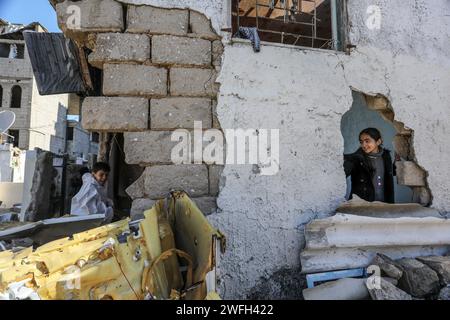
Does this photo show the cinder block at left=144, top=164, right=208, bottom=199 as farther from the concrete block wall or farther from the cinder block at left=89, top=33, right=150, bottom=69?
the cinder block at left=89, top=33, right=150, bottom=69

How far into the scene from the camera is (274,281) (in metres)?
2.79

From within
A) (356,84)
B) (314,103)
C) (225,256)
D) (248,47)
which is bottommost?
(225,256)

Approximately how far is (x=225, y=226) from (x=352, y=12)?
249 cm

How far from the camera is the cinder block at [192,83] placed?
284 cm

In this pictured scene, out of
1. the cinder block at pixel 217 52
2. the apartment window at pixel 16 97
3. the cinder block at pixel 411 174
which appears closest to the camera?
the cinder block at pixel 217 52

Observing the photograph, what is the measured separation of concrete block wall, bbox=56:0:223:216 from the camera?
8.95ft

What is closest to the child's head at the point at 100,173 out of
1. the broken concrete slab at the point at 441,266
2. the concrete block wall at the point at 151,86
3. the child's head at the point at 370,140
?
the concrete block wall at the point at 151,86

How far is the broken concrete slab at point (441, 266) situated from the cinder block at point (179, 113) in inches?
87.8

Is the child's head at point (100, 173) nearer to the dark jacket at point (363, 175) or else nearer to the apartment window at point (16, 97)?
the dark jacket at point (363, 175)

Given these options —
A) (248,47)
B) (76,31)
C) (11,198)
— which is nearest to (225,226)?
(248,47)

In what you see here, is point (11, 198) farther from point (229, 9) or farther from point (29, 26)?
point (229, 9)

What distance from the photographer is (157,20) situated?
2844mm

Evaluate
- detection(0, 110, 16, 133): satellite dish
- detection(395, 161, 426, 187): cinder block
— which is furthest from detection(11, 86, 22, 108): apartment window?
detection(395, 161, 426, 187): cinder block

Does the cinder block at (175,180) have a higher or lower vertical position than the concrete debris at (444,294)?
→ higher
